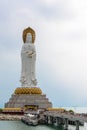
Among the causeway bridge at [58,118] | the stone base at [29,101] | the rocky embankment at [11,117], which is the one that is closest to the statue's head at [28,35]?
the stone base at [29,101]

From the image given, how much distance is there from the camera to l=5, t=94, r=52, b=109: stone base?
58906mm

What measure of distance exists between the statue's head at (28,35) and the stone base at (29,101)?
8.58 m

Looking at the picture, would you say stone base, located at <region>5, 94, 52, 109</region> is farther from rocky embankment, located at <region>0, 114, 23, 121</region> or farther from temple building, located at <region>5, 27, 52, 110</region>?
rocky embankment, located at <region>0, 114, 23, 121</region>

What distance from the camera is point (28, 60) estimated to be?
61.9m

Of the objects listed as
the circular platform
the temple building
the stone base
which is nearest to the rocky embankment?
the temple building

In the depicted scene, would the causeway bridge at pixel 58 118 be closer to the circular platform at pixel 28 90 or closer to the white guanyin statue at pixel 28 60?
the circular platform at pixel 28 90

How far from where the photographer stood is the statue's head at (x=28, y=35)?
62.6 m

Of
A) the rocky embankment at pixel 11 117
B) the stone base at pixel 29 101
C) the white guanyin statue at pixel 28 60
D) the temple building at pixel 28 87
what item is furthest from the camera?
the white guanyin statue at pixel 28 60

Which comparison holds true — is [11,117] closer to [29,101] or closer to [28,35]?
[29,101]

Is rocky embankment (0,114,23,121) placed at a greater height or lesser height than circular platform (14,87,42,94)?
lesser

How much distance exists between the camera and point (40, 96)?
59.7m

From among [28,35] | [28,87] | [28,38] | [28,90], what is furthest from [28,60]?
[28,90]

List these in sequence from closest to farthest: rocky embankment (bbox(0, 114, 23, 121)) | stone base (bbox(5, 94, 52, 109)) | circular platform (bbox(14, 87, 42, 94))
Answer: rocky embankment (bbox(0, 114, 23, 121)) → stone base (bbox(5, 94, 52, 109)) → circular platform (bbox(14, 87, 42, 94))

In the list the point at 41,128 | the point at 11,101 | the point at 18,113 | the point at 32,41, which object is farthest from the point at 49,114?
the point at 32,41
